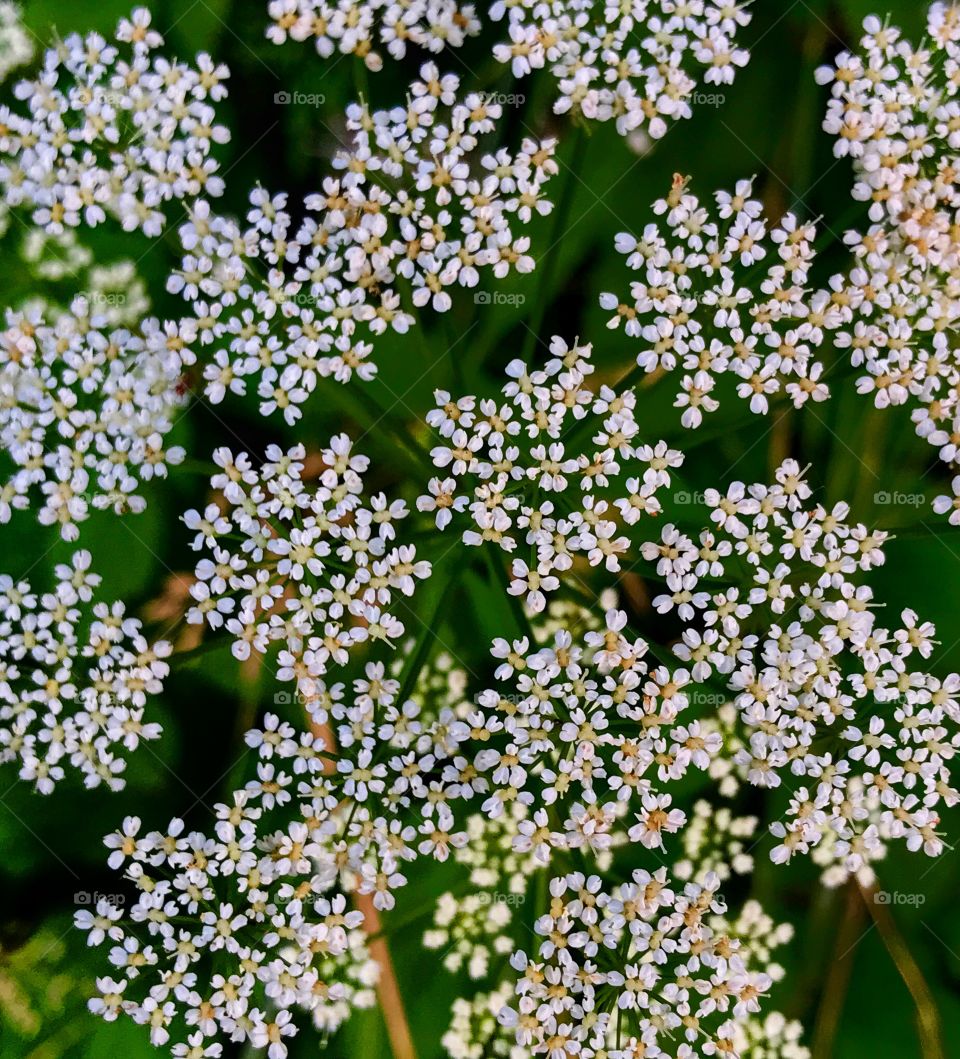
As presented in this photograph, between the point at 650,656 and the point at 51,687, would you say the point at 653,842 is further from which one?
the point at 51,687

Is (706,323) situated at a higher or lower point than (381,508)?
higher

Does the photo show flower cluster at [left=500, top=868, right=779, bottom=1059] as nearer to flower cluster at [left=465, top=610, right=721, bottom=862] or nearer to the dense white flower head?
flower cluster at [left=465, top=610, right=721, bottom=862]

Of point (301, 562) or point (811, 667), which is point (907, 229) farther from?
point (301, 562)

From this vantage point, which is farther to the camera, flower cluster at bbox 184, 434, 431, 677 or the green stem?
the green stem

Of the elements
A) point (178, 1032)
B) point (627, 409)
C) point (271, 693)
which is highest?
point (627, 409)

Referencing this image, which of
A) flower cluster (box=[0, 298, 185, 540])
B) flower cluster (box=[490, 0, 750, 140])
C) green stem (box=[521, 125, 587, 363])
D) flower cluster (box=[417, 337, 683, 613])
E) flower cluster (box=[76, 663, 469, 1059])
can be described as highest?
flower cluster (box=[490, 0, 750, 140])

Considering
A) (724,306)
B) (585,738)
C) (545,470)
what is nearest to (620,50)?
A: (724,306)

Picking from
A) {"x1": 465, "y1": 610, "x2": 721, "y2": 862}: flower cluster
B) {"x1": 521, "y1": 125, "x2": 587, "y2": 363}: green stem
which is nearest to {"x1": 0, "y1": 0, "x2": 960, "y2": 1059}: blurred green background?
{"x1": 521, "y1": 125, "x2": 587, "y2": 363}: green stem

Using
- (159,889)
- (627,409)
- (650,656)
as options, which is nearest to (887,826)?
(650,656)

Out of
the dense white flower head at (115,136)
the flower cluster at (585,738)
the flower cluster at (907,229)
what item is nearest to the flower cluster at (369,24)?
the dense white flower head at (115,136)
